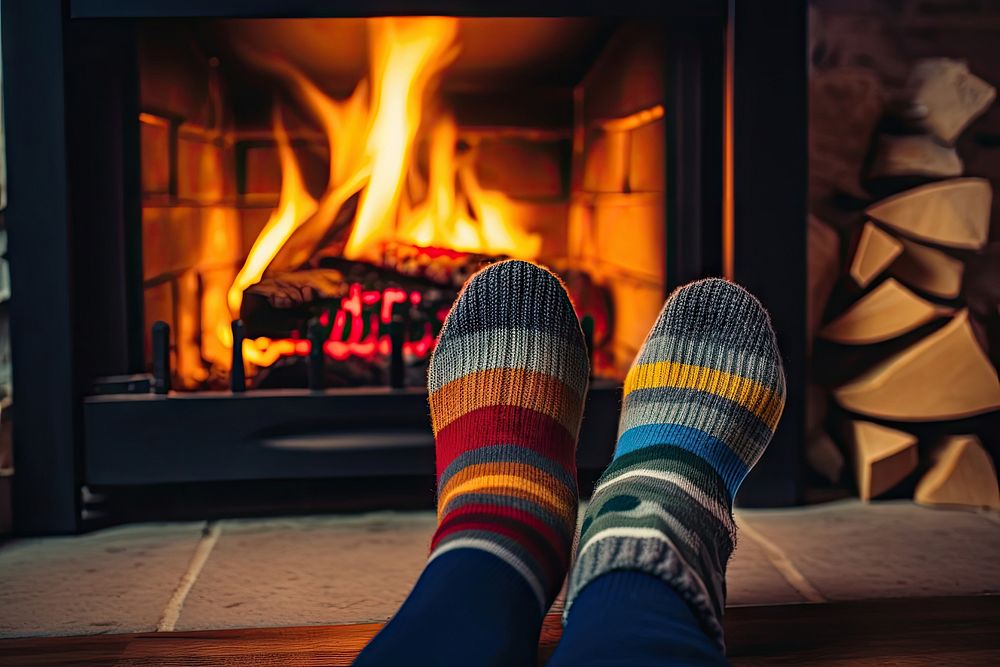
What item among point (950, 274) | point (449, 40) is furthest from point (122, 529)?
point (950, 274)

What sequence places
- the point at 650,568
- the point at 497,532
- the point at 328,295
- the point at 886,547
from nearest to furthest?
the point at 650,568
the point at 497,532
the point at 886,547
the point at 328,295

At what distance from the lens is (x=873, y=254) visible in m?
1.68

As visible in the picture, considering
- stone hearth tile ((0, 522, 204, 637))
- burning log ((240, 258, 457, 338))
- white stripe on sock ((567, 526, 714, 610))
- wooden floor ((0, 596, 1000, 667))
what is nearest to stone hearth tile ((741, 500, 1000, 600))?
wooden floor ((0, 596, 1000, 667))

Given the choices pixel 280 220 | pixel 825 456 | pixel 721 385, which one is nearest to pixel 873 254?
pixel 825 456

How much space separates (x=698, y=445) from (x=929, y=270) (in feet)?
2.40

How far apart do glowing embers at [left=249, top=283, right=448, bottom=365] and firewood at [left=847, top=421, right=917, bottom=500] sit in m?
0.65

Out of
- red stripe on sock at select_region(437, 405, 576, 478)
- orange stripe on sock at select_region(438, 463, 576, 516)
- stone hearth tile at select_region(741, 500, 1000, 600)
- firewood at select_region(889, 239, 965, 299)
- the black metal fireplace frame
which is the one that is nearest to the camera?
orange stripe on sock at select_region(438, 463, 576, 516)

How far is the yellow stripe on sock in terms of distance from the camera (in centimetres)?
124

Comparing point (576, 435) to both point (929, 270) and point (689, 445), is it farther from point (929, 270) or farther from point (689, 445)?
point (929, 270)

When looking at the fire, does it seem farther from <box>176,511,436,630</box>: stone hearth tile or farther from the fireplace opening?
<box>176,511,436,630</box>: stone hearth tile

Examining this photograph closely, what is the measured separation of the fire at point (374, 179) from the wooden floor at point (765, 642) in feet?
1.92

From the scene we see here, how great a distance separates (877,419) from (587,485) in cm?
46

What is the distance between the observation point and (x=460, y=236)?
1.70 m

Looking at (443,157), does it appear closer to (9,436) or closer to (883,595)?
(9,436)
